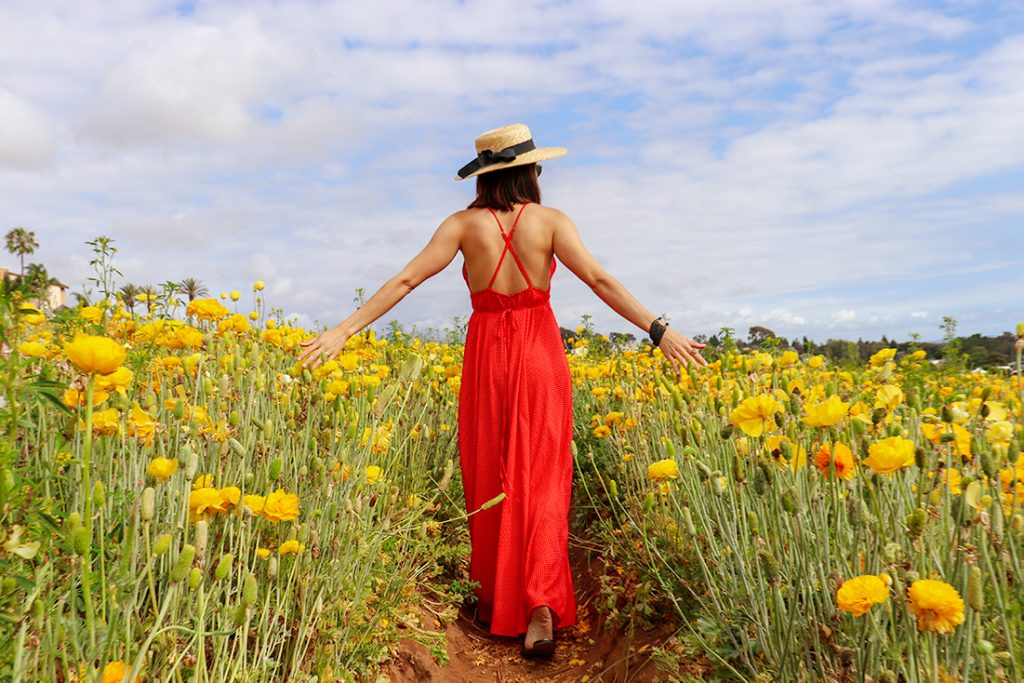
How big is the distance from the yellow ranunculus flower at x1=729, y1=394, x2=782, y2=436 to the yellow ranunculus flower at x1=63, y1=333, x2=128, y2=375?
137cm

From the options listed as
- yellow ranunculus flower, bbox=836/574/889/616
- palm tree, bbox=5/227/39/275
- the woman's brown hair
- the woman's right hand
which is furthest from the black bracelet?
palm tree, bbox=5/227/39/275

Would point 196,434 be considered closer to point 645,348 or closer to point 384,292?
point 384,292

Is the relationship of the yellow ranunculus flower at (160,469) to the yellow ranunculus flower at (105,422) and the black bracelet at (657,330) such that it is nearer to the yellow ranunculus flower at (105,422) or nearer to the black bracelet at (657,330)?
the yellow ranunculus flower at (105,422)

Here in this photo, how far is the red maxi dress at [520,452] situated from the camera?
3.27 m

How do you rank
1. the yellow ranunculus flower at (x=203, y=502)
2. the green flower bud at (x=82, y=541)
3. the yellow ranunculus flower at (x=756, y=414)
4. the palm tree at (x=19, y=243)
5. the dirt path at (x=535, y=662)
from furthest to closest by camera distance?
the palm tree at (x=19, y=243), the dirt path at (x=535, y=662), the yellow ranunculus flower at (x=756, y=414), the yellow ranunculus flower at (x=203, y=502), the green flower bud at (x=82, y=541)

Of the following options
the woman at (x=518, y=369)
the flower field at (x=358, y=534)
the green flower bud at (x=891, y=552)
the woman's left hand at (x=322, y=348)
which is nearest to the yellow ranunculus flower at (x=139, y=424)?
the flower field at (x=358, y=534)

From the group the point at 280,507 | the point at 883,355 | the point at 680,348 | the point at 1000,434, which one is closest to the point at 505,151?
the point at 680,348

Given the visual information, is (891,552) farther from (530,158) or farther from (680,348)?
(530,158)

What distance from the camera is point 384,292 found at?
127 inches

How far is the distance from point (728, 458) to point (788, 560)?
19.9 inches

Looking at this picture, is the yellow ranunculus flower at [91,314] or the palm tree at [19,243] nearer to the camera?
the yellow ranunculus flower at [91,314]

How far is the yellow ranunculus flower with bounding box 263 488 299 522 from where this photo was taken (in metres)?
1.81

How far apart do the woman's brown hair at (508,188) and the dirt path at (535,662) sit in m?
1.69

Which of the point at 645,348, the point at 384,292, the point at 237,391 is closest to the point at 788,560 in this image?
the point at 384,292
